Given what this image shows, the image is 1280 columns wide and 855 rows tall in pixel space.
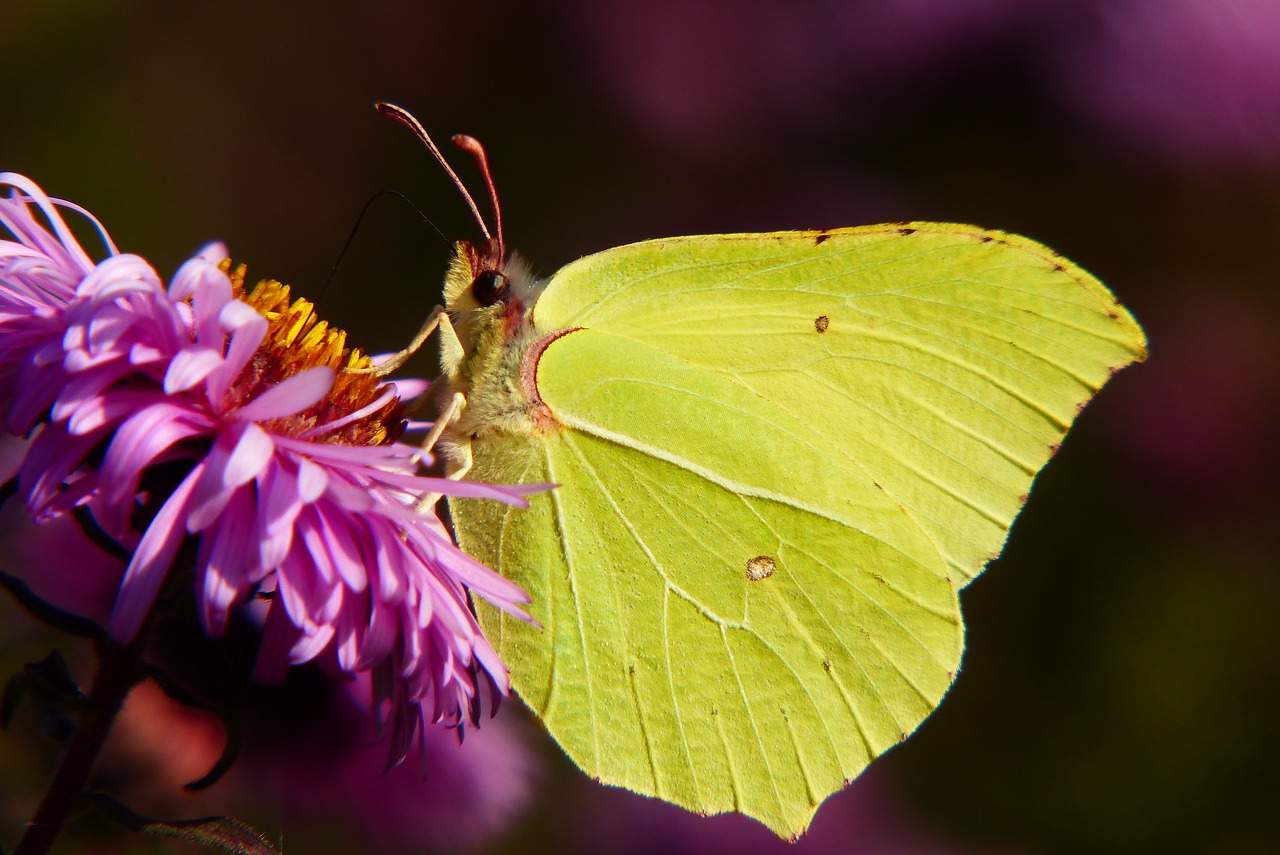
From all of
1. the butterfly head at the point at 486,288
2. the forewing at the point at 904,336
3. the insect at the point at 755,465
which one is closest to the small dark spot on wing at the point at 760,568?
the insect at the point at 755,465

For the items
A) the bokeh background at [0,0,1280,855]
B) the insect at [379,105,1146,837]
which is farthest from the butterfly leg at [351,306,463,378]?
the bokeh background at [0,0,1280,855]

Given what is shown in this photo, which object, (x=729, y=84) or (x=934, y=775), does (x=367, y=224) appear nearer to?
(x=729, y=84)

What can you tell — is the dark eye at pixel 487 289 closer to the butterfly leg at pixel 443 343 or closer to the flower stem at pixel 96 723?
the butterfly leg at pixel 443 343

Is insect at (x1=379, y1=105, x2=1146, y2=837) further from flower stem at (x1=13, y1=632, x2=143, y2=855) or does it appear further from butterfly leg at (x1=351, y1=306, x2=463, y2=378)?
flower stem at (x1=13, y1=632, x2=143, y2=855)

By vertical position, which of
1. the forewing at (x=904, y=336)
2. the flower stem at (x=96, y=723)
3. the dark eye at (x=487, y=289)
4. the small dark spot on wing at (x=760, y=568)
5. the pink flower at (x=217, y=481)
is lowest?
the flower stem at (x=96, y=723)

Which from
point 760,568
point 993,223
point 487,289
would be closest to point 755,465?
point 760,568

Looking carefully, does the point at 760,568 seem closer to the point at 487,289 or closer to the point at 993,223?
the point at 487,289

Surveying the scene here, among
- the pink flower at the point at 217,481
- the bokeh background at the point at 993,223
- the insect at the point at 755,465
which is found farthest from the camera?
the bokeh background at the point at 993,223
